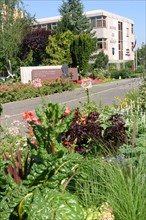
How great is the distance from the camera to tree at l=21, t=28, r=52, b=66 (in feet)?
134

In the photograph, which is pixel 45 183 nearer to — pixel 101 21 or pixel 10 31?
pixel 10 31

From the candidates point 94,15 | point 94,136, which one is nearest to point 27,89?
point 94,136

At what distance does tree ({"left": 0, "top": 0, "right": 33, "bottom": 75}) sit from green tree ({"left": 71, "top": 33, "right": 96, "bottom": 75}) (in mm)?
5500

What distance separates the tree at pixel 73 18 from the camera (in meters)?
46.2

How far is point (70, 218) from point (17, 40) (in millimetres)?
36404

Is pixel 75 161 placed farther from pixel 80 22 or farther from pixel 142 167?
pixel 80 22

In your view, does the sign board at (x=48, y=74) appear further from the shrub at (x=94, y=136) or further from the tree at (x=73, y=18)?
the shrub at (x=94, y=136)

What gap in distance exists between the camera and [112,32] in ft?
223

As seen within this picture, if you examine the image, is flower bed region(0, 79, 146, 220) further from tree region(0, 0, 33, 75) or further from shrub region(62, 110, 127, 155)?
tree region(0, 0, 33, 75)

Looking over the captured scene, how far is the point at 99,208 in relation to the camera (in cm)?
320

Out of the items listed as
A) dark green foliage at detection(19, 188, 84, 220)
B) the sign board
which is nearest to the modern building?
the sign board

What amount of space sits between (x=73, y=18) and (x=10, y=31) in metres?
12.8

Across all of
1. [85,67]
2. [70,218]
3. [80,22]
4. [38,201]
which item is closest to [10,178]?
[38,201]

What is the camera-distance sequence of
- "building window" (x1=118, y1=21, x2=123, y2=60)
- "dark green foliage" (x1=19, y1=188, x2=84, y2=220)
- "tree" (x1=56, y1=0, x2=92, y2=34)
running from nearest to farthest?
"dark green foliage" (x1=19, y1=188, x2=84, y2=220) < "tree" (x1=56, y1=0, x2=92, y2=34) < "building window" (x1=118, y1=21, x2=123, y2=60)
